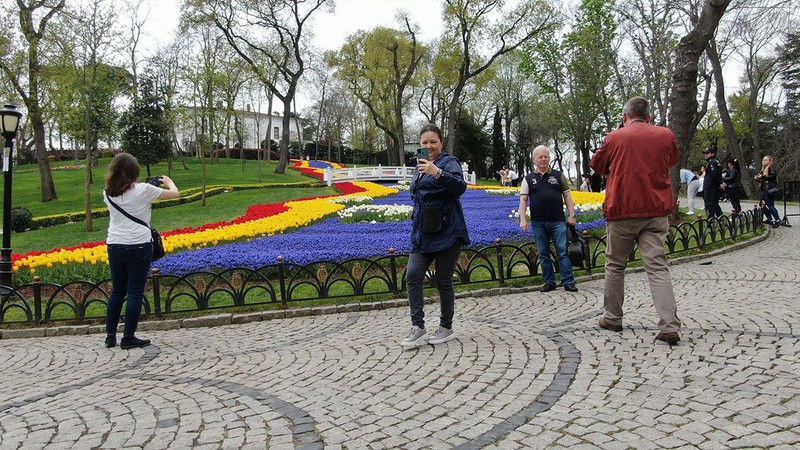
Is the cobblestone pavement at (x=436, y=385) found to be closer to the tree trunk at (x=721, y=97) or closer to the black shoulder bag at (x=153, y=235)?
the black shoulder bag at (x=153, y=235)

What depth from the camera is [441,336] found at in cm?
507

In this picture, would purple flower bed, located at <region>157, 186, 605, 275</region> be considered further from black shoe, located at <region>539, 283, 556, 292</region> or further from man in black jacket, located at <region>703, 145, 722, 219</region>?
man in black jacket, located at <region>703, 145, 722, 219</region>

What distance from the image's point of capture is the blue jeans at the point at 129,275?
5504mm

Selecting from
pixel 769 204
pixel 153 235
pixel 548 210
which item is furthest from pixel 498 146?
pixel 153 235

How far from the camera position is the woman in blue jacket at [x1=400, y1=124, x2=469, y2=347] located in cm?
479

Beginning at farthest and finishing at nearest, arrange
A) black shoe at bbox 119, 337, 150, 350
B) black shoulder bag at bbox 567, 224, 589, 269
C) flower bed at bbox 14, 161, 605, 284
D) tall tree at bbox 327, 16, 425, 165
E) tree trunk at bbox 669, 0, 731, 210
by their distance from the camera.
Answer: tall tree at bbox 327, 16, 425, 165
tree trunk at bbox 669, 0, 731, 210
flower bed at bbox 14, 161, 605, 284
black shoulder bag at bbox 567, 224, 589, 269
black shoe at bbox 119, 337, 150, 350

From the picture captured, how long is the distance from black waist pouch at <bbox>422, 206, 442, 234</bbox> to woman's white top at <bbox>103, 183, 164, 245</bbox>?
2704 millimetres

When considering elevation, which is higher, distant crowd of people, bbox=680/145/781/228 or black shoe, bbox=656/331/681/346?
distant crowd of people, bbox=680/145/781/228

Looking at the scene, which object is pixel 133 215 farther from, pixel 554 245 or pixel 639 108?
pixel 554 245

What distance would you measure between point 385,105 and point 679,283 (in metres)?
44.6

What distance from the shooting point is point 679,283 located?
7.69 metres

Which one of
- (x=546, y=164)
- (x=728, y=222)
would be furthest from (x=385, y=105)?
(x=546, y=164)

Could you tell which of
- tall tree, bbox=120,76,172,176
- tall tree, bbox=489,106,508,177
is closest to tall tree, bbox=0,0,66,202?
tall tree, bbox=120,76,172,176

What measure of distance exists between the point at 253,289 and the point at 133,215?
2968 mm
